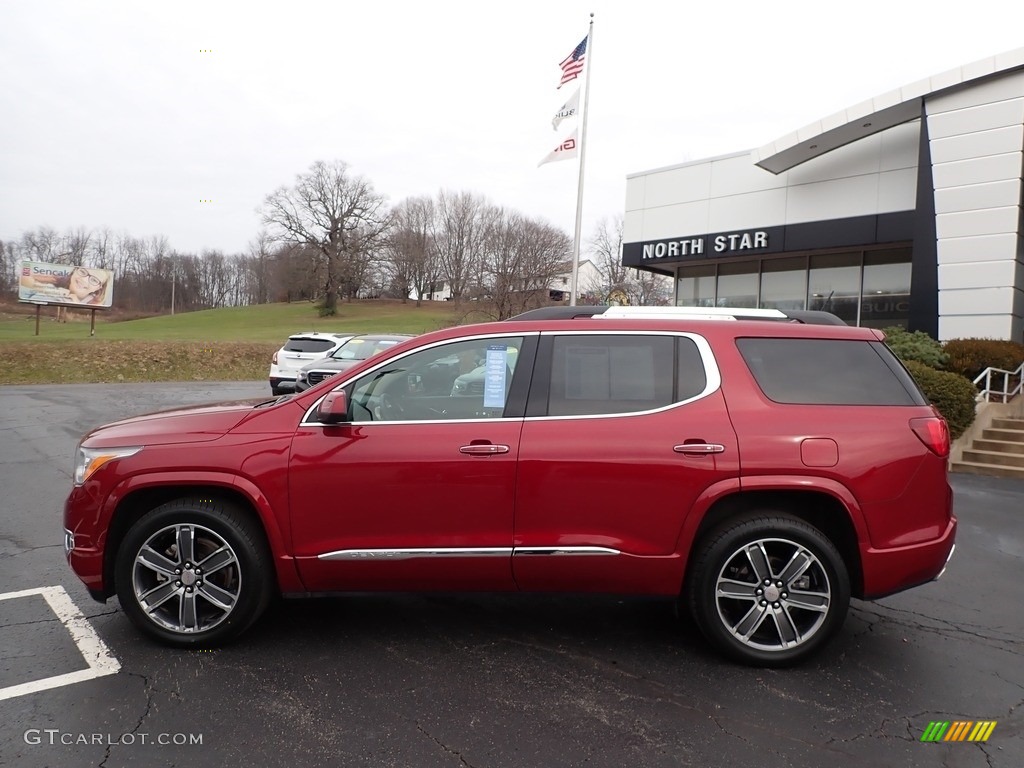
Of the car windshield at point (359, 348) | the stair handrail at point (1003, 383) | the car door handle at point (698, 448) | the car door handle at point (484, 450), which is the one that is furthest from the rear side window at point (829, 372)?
the car windshield at point (359, 348)

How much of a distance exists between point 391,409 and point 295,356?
13.7 metres

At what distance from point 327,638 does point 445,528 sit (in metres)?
1.00

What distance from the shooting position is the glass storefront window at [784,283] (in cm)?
1819

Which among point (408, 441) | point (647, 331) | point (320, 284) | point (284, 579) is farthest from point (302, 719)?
point (320, 284)

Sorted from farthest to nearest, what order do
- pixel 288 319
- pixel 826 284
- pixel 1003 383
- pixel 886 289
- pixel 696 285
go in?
pixel 288 319
pixel 696 285
pixel 826 284
pixel 886 289
pixel 1003 383

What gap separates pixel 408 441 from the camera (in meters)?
3.45

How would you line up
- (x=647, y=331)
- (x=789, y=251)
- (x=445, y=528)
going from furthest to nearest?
(x=789, y=251) < (x=647, y=331) < (x=445, y=528)

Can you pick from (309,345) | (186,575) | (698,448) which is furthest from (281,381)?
(698,448)

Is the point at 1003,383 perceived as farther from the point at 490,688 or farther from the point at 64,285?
the point at 64,285

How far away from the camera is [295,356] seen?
1645 cm

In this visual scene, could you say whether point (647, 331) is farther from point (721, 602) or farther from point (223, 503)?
point (223, 503)

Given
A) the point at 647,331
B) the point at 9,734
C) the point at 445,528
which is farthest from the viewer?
the point at 647,331

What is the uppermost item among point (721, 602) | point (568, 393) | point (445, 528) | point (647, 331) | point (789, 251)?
point (789, 251)

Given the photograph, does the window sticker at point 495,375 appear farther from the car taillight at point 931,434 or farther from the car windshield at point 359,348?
the car windshield at point 359,348
